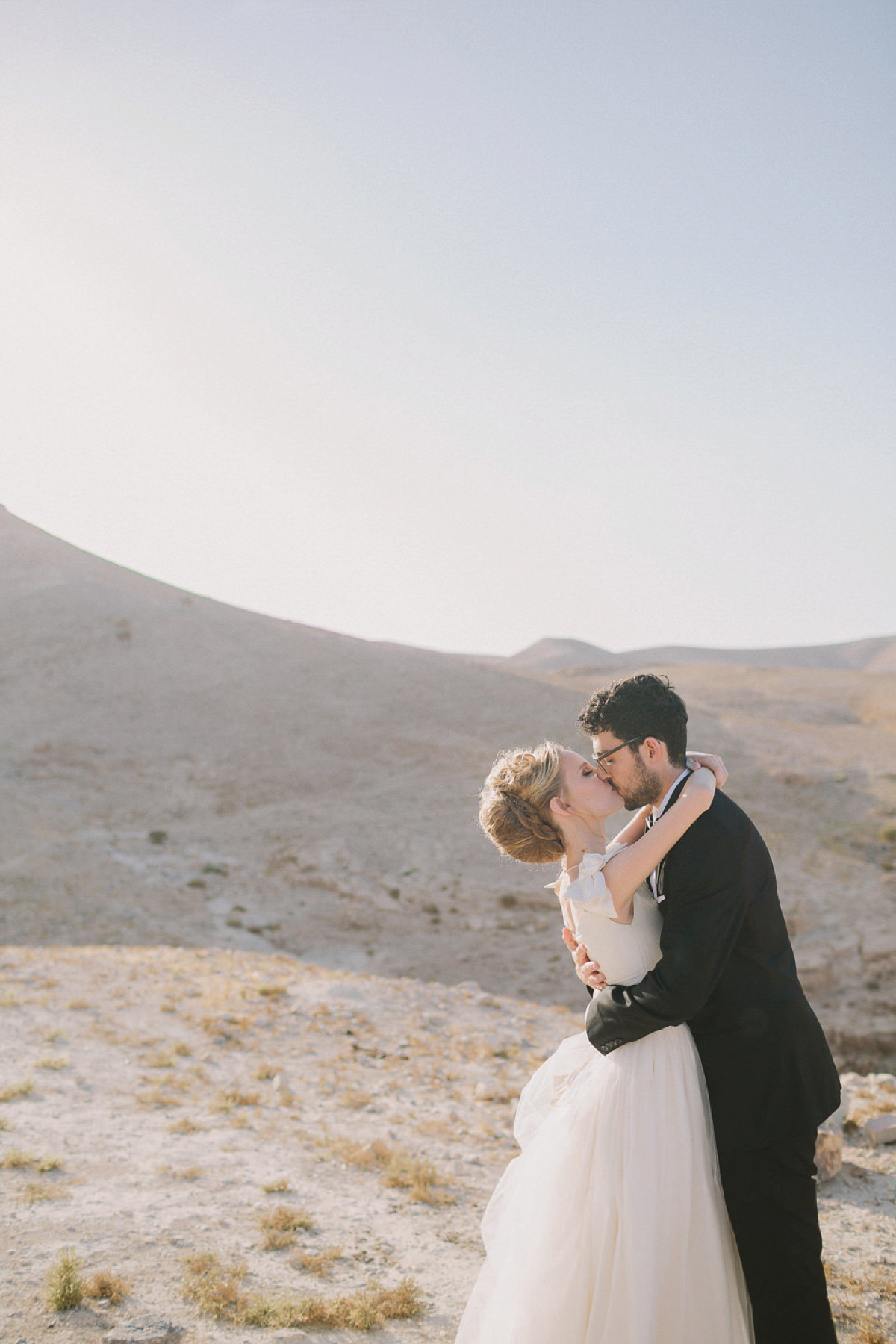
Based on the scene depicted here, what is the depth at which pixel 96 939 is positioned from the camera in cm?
1748

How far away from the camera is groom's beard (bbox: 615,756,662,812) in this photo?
10.5 ft

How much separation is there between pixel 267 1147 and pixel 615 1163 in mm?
5043

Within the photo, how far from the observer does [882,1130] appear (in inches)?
279

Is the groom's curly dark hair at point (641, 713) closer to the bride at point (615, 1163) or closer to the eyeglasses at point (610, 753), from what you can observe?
the eyeglasses at point (610, 753)

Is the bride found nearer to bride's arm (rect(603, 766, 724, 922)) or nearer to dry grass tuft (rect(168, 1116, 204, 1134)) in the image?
bride's arm (rect(603, 766, 724, 922))

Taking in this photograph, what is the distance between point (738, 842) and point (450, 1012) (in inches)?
389

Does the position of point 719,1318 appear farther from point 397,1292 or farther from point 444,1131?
point 444,1131

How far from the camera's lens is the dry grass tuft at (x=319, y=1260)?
5.04 m

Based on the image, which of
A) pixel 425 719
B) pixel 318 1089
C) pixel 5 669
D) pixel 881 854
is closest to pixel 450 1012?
pixel 318 1089

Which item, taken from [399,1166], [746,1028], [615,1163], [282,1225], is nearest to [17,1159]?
[282,1225]

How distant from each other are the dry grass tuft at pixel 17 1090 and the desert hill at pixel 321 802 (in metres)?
10.2

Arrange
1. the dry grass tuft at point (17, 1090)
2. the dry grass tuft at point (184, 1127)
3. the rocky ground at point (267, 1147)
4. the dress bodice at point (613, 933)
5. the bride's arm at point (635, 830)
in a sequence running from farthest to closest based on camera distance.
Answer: the dry grass tuft at point (17, 1090), the dry grass tuft at point (184, 1127), the rocky ground at point (267, 1147), the bride's arm at point (635, 830), the dress bodice at point (613, 933)

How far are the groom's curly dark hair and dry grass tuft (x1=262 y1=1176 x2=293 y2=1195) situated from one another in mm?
4869

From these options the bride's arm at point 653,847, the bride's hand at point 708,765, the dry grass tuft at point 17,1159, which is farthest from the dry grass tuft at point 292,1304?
the bride's hand at point 708,765
